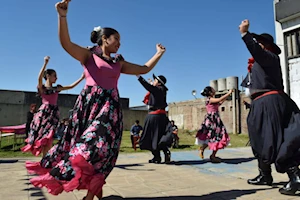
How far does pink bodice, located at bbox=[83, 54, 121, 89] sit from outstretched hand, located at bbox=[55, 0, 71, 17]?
1.52ft

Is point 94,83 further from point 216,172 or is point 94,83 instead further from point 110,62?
point 216,172

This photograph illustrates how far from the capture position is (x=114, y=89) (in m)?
2.37

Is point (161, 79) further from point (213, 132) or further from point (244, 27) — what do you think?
point (244, 27)

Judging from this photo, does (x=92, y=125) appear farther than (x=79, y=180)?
Yes

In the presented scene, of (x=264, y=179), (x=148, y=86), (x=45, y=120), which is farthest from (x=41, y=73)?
(x=264, y=179)

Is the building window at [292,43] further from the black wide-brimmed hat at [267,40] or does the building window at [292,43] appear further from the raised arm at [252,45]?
the raised arm at [252,45]

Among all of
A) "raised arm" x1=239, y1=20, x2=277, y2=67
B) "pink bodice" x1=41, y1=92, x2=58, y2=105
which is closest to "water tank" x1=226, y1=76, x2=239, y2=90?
"pink bodice" x1=41, y1=92, x2=58, y2=105

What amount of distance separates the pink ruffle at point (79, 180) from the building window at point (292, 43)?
6.42 m

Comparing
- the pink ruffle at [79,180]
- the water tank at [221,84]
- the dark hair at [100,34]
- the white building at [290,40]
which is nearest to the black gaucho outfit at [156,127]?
the dark hair at [100,34]

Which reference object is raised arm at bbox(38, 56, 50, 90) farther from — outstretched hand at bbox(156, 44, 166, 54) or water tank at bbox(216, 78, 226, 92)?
water tank at bbox(216, 78, 226, 92)

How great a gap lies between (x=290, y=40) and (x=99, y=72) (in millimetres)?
6198

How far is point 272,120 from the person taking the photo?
2744 millimetres

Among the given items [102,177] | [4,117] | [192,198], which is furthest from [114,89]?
[4,117]

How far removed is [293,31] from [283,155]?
528 cm
